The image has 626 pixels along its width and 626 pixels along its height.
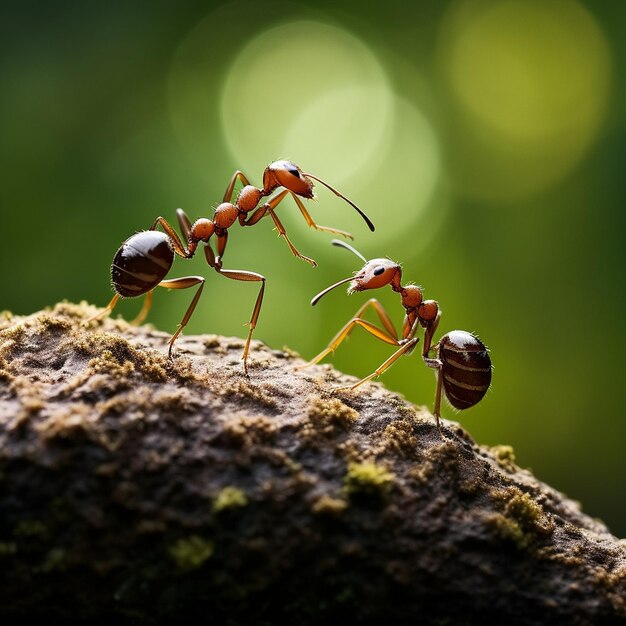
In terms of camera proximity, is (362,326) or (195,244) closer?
(362,326)

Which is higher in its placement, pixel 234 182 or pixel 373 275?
pixel 234 182

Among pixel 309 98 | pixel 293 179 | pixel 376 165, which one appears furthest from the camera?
pixel 309 98

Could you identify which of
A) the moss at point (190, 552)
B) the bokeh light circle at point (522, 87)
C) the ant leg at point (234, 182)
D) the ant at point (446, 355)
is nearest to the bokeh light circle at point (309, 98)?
the bokeh light circle at point (522, 87)

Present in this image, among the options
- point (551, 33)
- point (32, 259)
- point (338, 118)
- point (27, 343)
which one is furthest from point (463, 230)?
point (27, 343)

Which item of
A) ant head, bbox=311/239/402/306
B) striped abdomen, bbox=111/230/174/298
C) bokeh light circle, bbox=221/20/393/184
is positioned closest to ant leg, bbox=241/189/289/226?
ant head, bbox=311/239/402/306

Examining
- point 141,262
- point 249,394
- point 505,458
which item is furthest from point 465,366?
point 141,262

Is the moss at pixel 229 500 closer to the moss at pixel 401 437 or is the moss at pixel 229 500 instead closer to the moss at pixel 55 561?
the moss at pixel 55 561

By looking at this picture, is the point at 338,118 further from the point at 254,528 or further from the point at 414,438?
the point at 254,528

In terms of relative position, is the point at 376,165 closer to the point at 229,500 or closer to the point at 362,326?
the point at 362,326
